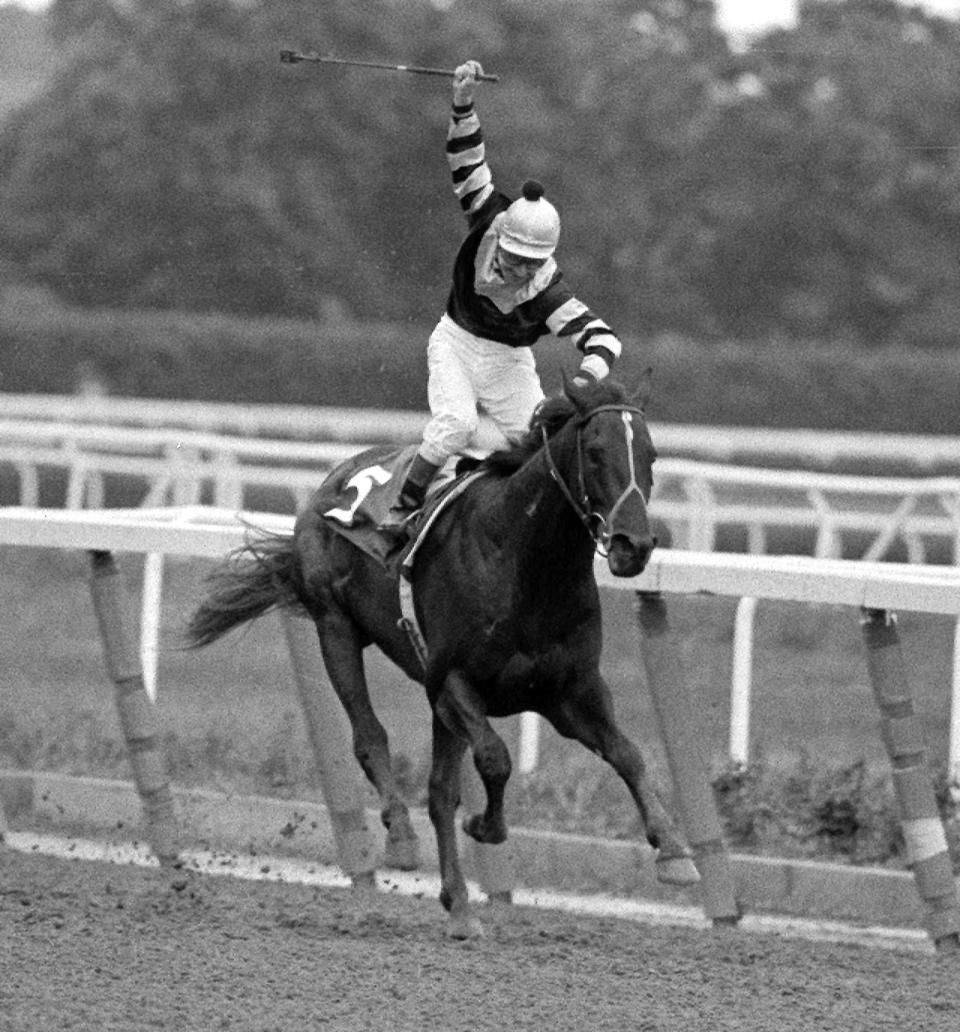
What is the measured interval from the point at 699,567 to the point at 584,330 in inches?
32.1

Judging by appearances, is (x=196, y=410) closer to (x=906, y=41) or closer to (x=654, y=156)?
(x=654, y=156)

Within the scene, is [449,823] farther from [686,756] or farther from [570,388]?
[570,388]

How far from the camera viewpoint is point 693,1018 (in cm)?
543

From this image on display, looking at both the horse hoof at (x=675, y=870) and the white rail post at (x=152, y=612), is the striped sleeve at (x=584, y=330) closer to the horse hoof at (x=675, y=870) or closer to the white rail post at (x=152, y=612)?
the horse hoof at (x=675, y=870)

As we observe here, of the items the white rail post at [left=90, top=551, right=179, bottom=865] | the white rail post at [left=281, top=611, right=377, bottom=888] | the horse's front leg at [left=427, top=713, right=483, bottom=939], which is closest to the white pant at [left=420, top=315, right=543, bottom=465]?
the horse's front leg at [left=427, top=713, right=483, bottom=939]

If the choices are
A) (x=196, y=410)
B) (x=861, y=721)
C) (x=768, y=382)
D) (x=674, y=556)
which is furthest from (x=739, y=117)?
(x=674, y=556)

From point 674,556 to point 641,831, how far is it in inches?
58.7

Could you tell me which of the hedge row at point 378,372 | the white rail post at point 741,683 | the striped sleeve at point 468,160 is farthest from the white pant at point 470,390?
the hedge row at point 378,372

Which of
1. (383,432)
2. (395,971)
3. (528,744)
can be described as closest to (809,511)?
(528,744)

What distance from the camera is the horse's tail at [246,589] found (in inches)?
304

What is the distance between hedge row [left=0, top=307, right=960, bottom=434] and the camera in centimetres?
2630

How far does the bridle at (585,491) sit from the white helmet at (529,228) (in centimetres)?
51

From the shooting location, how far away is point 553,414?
6406 mm

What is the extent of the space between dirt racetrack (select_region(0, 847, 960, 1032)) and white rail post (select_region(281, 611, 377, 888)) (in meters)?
0.46
